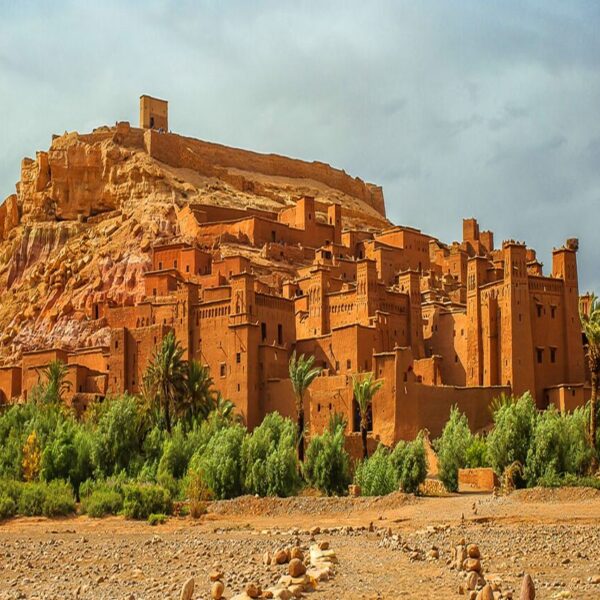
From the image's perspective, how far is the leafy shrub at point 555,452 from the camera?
1499 inches

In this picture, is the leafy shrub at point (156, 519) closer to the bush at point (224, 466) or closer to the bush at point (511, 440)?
the bush at point (224, 466)

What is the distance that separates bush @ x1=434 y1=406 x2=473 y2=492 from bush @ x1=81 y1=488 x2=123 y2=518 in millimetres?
10100

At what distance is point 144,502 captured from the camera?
127 ft

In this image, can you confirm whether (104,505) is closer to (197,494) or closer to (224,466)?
(197,494)

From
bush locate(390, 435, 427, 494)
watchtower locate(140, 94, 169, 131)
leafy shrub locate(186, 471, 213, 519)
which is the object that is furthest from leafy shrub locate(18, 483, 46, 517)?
watchtower locate(140, 94, 169, 131)

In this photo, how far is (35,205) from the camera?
84.4 m

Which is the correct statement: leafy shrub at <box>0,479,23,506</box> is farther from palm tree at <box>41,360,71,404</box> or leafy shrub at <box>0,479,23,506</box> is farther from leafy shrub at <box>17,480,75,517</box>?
palm tree at <box>41,360,71,404</box>

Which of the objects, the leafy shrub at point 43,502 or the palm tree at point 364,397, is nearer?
the leafy shrub at point 43,502

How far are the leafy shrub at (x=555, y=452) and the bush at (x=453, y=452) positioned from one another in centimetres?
268

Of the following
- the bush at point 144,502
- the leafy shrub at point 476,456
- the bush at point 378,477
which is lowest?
the bush at point 144,502

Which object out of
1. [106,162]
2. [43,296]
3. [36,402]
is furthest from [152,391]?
[106,162]

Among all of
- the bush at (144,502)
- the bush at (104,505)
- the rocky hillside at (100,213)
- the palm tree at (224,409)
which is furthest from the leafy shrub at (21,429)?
the rocky hillside at (100,213)

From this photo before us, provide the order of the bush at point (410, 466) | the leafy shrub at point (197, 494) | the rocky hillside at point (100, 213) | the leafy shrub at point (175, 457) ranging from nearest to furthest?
the leafy shrub at point (197, 494), the bush at point (410, 466), the leafy shrub at point (175, 457), the rocky hillside at point (100, 213)

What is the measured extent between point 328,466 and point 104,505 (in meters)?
7.12
